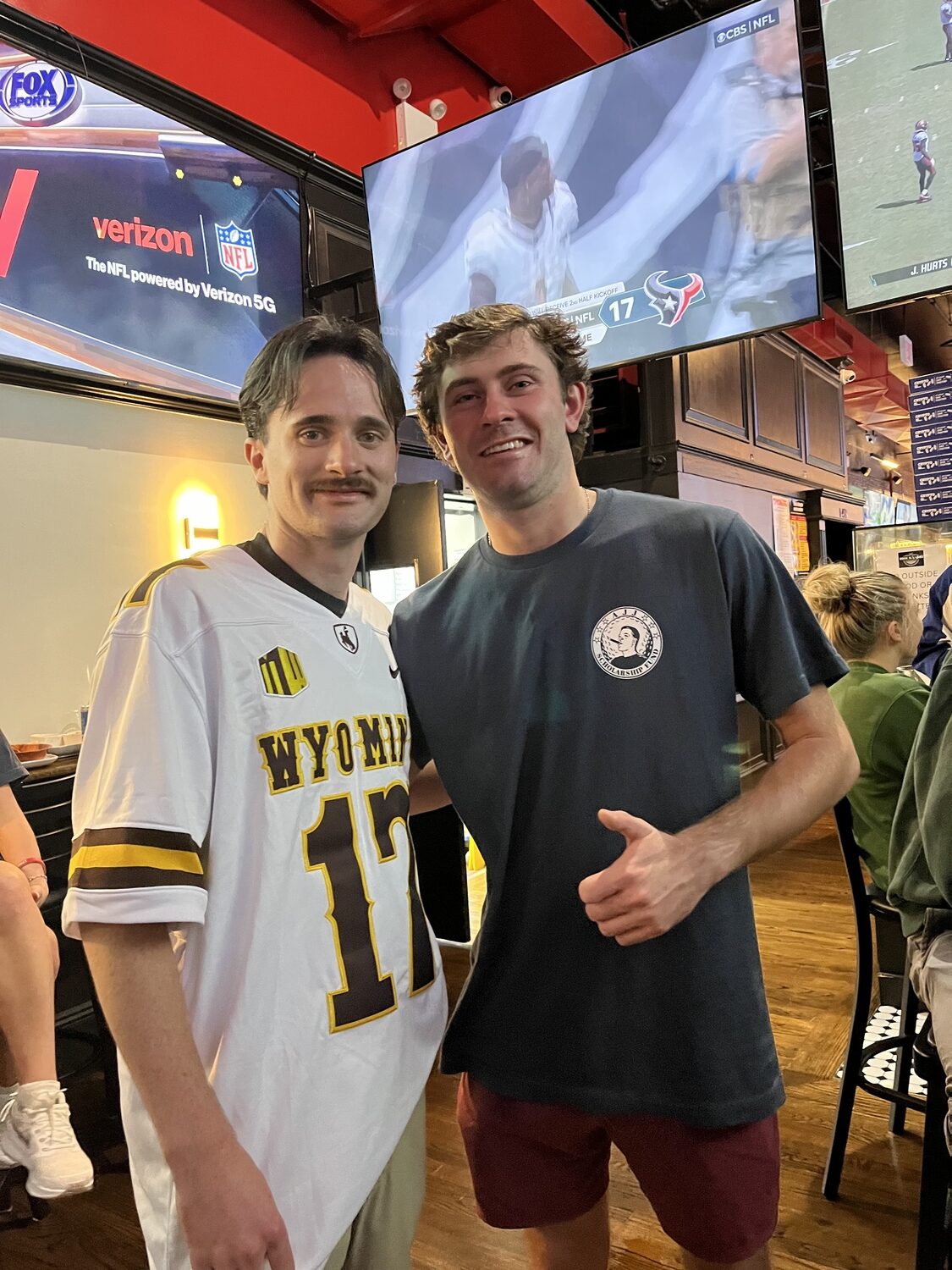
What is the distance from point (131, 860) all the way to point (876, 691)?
76.1 inches

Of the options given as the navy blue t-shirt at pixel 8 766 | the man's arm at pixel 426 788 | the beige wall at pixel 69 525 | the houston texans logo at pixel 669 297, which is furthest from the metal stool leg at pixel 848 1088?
the beige wall at pixel 69 525

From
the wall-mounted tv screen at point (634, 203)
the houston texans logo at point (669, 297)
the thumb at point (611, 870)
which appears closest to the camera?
the thumb at point (611, 870)

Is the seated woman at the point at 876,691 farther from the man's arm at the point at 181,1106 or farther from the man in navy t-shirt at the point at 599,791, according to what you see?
the man's arm at the point at 181,1106

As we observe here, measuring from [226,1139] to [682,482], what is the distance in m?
4.84

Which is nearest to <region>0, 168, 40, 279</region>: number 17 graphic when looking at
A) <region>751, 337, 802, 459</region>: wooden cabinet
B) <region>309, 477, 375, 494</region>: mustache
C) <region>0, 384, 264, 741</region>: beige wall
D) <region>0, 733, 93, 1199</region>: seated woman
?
<region>0, 384, 264, 741</region>: beige wall

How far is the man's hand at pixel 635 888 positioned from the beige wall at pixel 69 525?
268 centimetres

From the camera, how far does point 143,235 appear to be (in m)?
3.20

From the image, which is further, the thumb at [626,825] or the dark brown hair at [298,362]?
the dark brown hair at [298,362]

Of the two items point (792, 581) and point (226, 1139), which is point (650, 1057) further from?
point (792, 581)

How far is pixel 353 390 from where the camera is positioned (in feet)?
3.59

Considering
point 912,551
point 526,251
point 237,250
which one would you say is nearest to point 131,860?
point 526,251

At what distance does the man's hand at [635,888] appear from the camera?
0.93 m

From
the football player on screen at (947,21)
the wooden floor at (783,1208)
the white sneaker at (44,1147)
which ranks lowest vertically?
the wooden floor at (783,1208)

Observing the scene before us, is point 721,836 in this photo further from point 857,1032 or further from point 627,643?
point 857,1032
